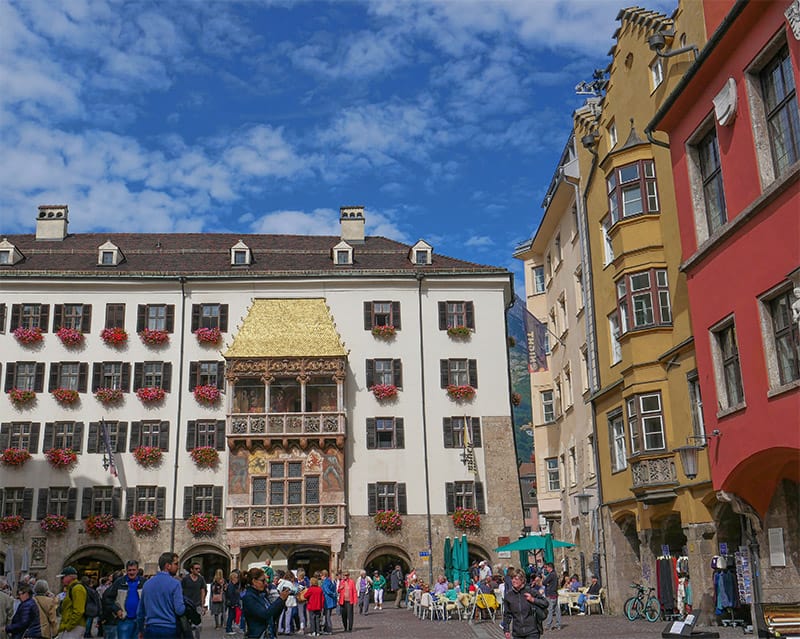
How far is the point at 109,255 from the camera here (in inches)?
1847

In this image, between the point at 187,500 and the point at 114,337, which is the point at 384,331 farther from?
the point at 114,337

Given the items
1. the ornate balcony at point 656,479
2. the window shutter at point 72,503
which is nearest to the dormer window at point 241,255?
the window shutter at point 72,503

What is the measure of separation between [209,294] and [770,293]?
33.9m

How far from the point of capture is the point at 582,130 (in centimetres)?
3259

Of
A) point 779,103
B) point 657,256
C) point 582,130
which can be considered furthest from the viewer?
point 582,130

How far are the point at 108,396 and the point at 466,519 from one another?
1823 cm

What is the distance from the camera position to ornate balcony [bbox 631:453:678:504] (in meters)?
24.1

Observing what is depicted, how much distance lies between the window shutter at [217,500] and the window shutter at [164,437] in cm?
315

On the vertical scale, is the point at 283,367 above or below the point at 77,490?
above

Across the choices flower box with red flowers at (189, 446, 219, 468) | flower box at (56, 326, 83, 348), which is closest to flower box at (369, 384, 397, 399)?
flower box with red flowers at (189, 446, 219, 468)

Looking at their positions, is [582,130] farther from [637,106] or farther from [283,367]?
[283,367]

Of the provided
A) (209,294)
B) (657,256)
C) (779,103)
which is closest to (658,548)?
(657,256)

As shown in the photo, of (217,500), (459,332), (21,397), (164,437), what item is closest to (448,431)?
(459,332)

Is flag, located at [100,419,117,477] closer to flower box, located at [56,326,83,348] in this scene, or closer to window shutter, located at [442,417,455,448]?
flower box, located at [56,326,83,348]
